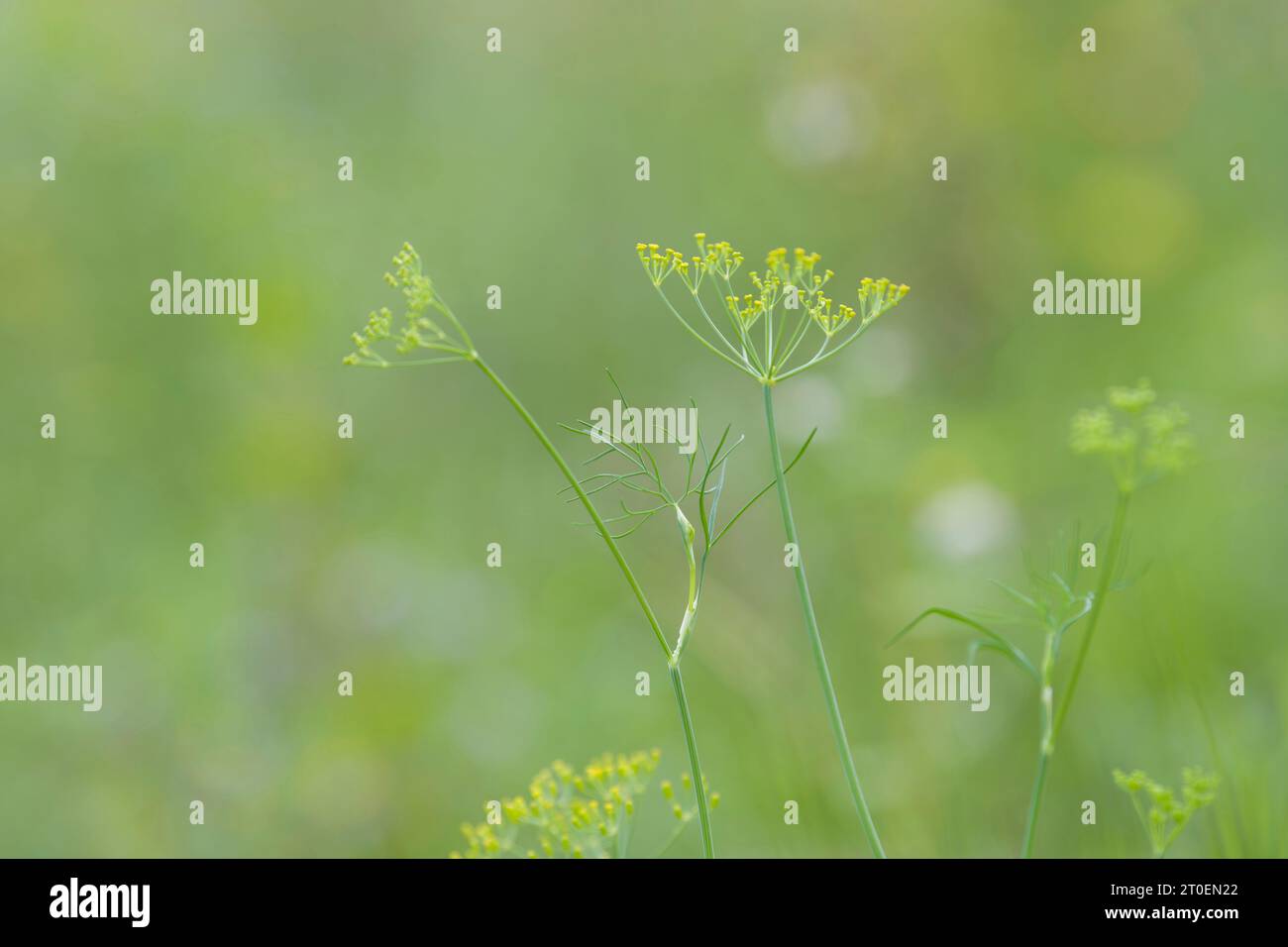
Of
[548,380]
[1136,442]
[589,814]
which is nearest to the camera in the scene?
[1136,442]

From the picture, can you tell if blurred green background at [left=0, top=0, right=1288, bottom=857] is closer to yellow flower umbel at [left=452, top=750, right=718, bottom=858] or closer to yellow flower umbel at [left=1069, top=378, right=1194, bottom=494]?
yellow flower umbel at [left=452, top=750, right=718, bottom=858]

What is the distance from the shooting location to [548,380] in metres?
3.20

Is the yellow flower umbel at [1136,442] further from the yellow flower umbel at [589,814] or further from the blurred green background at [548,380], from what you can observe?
the blurred green background at [548,380]

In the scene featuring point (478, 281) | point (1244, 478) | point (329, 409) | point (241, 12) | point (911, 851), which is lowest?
point (911, 851)

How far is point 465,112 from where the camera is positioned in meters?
3.69

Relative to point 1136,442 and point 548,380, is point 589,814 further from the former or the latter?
point 548,380

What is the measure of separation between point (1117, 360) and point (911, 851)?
1.77 m

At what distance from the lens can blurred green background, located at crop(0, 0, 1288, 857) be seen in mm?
2404

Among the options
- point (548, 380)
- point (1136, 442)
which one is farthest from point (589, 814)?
point (548, 380)

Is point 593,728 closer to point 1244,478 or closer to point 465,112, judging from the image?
point 1244,478

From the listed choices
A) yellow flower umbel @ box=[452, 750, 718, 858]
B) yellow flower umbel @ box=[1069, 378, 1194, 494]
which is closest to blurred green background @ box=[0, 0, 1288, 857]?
yellow flower umbel @ box=[452, 750, 718, 858]

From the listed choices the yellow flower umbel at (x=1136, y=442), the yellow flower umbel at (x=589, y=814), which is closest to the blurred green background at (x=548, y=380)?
the yellow flower umbel at (x=589, y=814)
